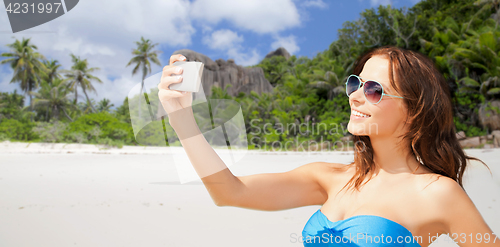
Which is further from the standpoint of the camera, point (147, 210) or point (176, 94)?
point (147, 210)

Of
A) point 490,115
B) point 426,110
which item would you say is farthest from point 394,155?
point 490,115

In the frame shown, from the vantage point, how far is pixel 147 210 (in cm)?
457

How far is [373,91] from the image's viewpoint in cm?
92

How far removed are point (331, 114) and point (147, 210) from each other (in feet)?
40.4

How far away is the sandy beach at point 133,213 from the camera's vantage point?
11.4ft

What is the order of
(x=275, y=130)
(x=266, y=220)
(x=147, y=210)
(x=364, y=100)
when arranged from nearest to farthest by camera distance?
1. (x=364, y=100)
2. (x=266, y=220)
3. (x=147, y=210)
4. (x=275, y=130)

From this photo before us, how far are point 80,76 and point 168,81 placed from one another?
3074 cm

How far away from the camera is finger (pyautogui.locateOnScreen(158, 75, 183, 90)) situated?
713mm

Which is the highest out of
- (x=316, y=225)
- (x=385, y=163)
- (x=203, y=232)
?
(x=385, y=163)

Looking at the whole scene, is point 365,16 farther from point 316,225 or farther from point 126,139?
point 316,225

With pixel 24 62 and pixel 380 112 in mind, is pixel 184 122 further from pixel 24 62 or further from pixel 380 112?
pixel 24 62

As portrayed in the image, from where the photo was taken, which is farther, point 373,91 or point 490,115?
point 490,115

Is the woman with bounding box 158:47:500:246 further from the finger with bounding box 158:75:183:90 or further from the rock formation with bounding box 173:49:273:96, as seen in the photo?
the rock formation with bounding box 173:49:273:96

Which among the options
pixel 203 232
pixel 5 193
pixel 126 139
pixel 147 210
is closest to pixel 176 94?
pixel 203 232
